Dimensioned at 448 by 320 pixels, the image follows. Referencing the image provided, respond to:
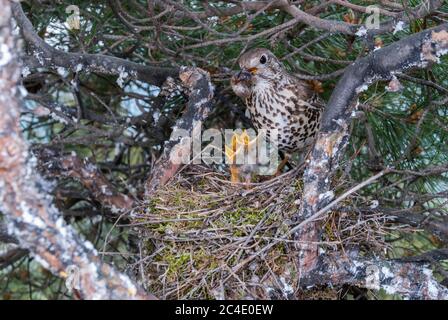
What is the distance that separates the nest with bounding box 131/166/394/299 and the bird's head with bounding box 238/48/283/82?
476 millimetres

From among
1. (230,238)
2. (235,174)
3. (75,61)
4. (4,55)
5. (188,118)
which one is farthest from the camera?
(235,174)

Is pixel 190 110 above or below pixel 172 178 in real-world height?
above

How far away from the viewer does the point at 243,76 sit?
3.23 meters

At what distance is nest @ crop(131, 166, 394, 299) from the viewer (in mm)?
2615

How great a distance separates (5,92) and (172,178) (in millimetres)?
1585

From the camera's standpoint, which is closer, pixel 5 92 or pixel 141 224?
pixel 5 92

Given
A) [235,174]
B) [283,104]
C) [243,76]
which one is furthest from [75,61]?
[283,104]

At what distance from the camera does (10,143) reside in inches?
67.1

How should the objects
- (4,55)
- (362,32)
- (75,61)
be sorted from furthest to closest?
(75,61) → (362,32) → (4,55)

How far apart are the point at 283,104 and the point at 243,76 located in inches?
10.3

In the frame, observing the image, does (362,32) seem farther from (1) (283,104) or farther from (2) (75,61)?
(2) (75,61)

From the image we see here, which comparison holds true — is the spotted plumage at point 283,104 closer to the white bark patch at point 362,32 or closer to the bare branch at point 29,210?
the white bark patch at point 362,32
